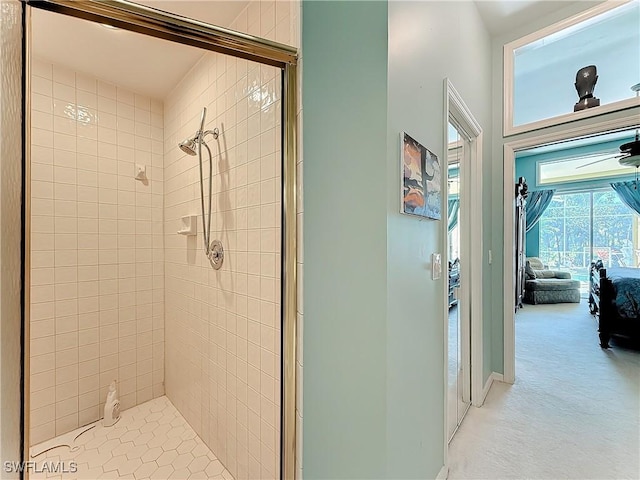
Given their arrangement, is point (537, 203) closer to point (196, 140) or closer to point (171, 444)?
point (196, 140)

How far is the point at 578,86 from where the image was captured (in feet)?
7.22

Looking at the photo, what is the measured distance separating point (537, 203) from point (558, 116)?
16.5 ft

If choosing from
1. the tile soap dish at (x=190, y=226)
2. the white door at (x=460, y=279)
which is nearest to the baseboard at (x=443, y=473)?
the white door at (x=460, y=279)

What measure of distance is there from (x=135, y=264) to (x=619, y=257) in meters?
8.25

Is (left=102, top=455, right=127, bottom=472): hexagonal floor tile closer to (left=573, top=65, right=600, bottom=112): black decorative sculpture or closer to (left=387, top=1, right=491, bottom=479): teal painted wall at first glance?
(left=387, top=1, right=491, bottom=479): teal painted wall

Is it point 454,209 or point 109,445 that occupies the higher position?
point 454,209

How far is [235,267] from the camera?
1.52 metres

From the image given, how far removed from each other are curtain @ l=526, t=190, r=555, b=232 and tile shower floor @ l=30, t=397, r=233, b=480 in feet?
24.1

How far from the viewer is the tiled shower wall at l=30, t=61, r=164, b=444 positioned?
1723 mm

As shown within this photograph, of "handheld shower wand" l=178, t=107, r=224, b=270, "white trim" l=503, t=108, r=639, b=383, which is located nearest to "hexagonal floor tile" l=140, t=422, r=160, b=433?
"handheld shower wand" l=178, t=107, r=224, b=270

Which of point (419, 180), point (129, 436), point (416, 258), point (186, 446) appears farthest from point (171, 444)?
point (419, 180)

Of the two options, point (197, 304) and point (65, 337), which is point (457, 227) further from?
point (65, 337)

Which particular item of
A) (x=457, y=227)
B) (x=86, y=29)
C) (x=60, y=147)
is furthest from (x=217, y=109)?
(x=457, y=227)

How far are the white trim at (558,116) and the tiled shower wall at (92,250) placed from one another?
284 centimetres
